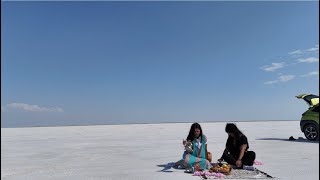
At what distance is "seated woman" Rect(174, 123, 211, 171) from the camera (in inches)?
344

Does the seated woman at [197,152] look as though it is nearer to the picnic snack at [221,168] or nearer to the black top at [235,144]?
the picnic snack at [221,168]

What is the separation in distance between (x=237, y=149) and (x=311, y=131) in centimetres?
896

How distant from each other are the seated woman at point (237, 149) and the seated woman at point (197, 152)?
0.54 metres

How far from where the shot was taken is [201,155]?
350 inches

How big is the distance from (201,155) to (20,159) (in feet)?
20.6

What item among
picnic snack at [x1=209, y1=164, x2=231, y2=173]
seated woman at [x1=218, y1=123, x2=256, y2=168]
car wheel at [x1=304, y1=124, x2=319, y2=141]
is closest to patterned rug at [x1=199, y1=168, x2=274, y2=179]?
picnic snack at [x1=209, y1=164, x2=231, y2=173]

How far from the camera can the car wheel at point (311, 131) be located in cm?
1630

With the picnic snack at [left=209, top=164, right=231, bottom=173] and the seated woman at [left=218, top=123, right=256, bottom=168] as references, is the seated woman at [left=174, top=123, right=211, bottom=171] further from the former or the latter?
the seated woman at [left=218, top=123, right=256, bottom=168]

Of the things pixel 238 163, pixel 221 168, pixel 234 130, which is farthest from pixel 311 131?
pixel 221 168

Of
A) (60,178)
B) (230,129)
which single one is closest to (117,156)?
(60,178)

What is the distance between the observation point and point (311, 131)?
16.5m

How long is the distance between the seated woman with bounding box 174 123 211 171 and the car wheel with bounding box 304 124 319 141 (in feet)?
30.1

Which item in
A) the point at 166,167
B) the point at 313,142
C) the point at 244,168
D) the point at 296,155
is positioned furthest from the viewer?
the point at 313,142

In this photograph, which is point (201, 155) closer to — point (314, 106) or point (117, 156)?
point (117, 156)
